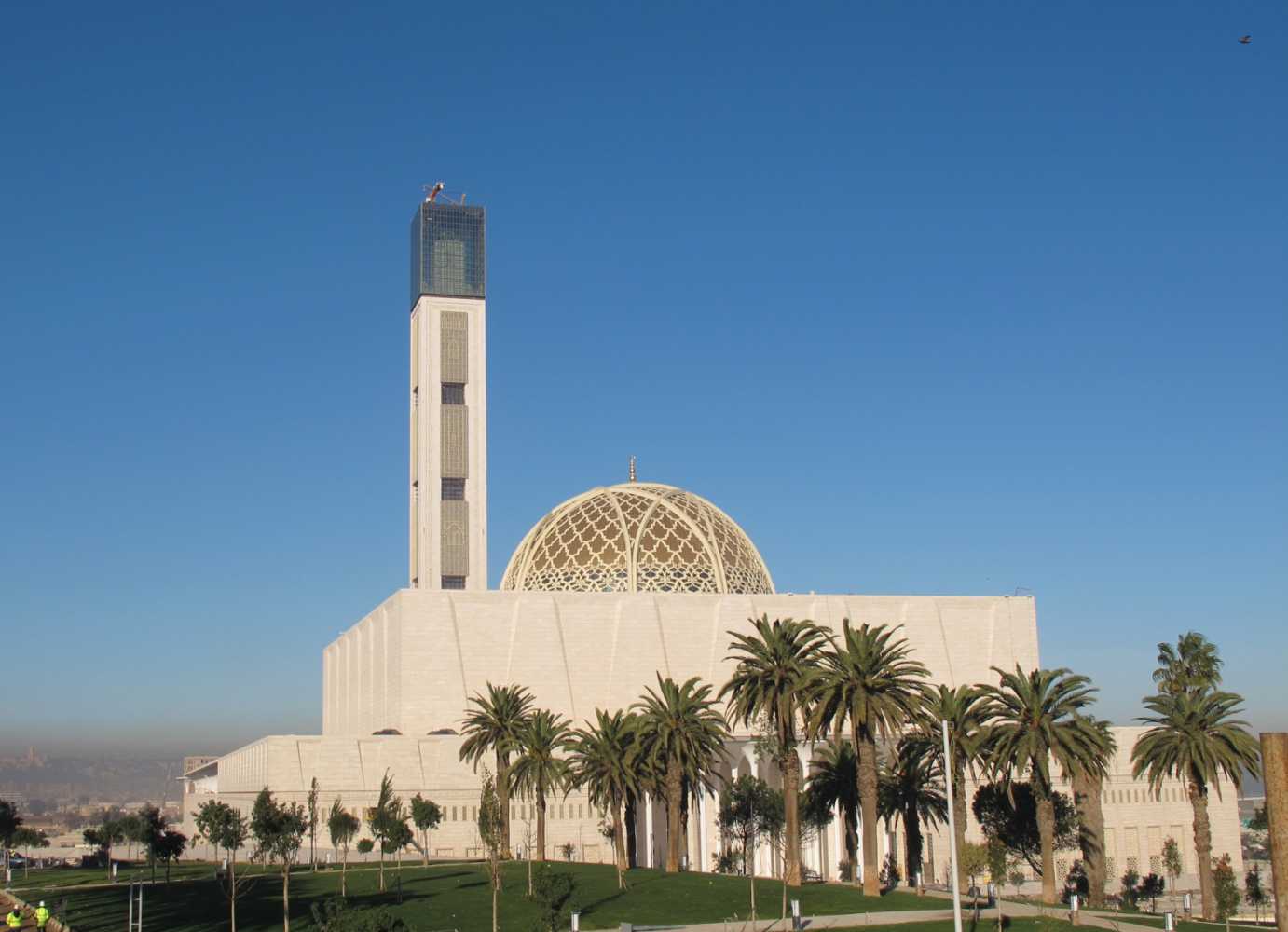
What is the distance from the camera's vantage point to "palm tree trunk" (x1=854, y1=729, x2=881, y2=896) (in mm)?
37000

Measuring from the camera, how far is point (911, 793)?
42.4 metres

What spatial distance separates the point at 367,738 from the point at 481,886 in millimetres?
17069

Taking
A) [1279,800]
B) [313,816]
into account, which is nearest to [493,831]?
[313,816]

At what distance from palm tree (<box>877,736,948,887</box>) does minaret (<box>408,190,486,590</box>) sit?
1253 inches

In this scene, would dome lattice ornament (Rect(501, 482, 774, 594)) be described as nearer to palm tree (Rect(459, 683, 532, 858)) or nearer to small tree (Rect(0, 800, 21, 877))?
palm tree (Rect(459, 683, 532, 858))

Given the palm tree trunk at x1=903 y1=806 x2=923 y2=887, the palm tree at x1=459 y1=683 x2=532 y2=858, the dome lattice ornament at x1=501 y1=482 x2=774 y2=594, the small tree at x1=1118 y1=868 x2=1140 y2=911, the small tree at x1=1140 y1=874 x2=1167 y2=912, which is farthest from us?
the dome lattice ornament at x1=501 y1=482 x2=774 y2=594

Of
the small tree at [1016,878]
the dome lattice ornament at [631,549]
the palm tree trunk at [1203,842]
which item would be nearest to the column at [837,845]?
the small tree at [1016,878]

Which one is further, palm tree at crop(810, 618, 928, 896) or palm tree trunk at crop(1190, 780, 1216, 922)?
palm tree trunk at crop(1190, 780, 1216, 922)

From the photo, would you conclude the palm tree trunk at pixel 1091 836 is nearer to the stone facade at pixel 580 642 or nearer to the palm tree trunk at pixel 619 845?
the palm tree trunk at pixel 619 845

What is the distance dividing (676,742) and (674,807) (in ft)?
7.94

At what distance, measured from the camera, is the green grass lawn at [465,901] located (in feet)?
108

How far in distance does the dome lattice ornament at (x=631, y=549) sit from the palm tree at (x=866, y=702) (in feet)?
88.4

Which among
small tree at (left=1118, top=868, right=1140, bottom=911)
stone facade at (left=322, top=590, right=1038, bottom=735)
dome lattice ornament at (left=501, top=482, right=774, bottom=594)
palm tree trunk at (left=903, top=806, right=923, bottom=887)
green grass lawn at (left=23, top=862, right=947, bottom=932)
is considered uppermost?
dome lattice ornament at (left=501, top=482, right=774, bottom=594)

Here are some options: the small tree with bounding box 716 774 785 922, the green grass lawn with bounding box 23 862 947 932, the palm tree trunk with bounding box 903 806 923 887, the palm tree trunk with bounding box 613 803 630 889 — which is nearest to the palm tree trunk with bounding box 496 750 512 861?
the green grass lawn with bounding box 23 862 947 932
